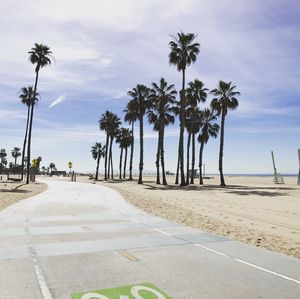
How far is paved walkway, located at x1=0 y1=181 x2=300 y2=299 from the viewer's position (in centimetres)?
688

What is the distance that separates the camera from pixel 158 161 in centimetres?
Answer: 5928

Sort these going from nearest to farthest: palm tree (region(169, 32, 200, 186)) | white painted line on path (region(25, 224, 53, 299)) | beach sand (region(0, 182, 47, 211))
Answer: white painted line on path (region(25, 224, 53, 299)) < beach sand (region(0, 182, 47, 211)) < palm tree (region(169, 32, 200, 186))

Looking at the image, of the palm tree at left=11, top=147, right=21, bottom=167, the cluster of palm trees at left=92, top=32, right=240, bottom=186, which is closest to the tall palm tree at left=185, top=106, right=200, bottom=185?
the cluster of palm trees at left=92, top=32, right=240, bottom=186

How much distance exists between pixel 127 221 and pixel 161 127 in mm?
41962

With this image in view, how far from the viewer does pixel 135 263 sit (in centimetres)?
868

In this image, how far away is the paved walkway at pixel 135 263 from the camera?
6.88 metres

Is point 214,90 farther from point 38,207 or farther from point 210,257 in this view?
point 210,257

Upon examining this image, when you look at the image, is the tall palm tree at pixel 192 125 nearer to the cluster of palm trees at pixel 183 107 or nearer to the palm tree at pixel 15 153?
the cluster of palm trees at pixel 183 107

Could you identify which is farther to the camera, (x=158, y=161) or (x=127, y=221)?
(x=158, y=161)

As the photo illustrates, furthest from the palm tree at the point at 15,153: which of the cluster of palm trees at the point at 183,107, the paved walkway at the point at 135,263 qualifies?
the paved walkway at the point at 135,263

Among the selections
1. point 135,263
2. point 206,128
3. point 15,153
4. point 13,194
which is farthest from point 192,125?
point 15,153

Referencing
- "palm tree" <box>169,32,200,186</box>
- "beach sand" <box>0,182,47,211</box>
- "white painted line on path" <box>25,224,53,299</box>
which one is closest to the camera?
"white painted line on path" <box>25,224,53,299</box>

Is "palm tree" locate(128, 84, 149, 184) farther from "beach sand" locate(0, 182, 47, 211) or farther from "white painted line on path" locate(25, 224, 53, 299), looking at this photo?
"white painted line on path" locate(25, 224, 53, 299)

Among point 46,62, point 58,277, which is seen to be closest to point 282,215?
point 58,277
